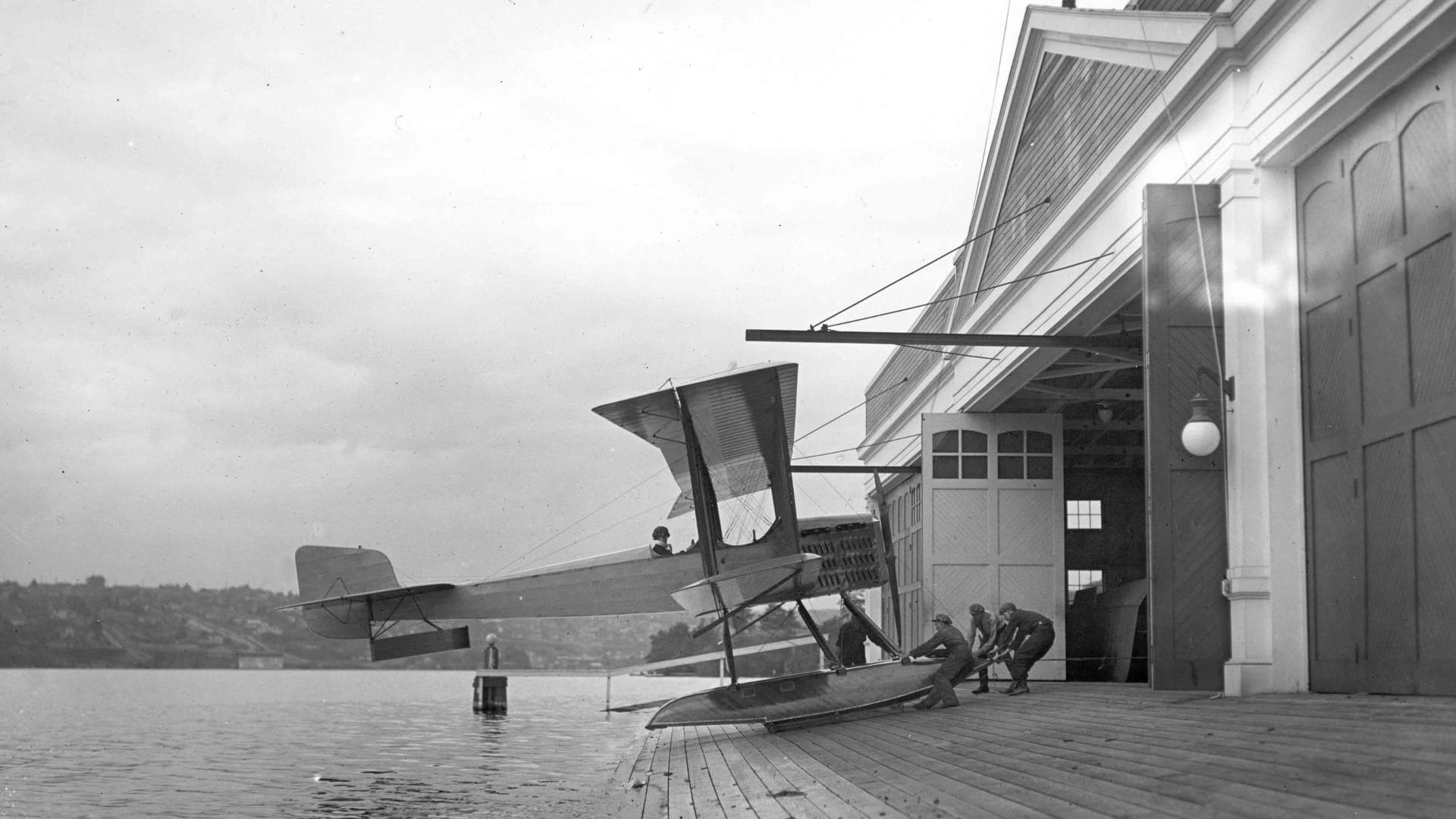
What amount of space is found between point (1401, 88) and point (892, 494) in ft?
78.2

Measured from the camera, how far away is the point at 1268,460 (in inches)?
432

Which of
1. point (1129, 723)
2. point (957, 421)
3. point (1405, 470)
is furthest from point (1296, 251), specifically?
point (957, 421)

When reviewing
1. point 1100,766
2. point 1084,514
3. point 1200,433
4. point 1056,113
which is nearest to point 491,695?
point 1084,514

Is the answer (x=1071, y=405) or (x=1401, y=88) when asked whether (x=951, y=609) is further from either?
(x=1401, y=88)

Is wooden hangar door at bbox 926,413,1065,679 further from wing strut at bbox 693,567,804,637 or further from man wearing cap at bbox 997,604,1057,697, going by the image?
wing strut at bbox 693,567,804,637

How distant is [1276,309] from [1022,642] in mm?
6608

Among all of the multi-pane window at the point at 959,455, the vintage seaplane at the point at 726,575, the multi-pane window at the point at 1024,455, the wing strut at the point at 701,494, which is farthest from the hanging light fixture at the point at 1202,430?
the multi-pane window at the point at 959,455

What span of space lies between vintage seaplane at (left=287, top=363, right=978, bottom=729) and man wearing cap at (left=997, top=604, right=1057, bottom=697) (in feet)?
4.23

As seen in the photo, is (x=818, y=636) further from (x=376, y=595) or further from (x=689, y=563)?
(x=376, y=595)

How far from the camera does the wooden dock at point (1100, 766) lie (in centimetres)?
546

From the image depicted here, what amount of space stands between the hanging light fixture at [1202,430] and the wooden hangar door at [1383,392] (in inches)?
29.0

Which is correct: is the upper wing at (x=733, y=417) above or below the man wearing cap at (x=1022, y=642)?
above

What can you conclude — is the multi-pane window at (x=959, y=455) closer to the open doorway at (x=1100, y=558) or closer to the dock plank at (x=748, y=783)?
the open doorway at (x=1100, y=558)

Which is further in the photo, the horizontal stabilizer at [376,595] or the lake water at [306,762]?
the horizontal stabilizer at [376,595]
